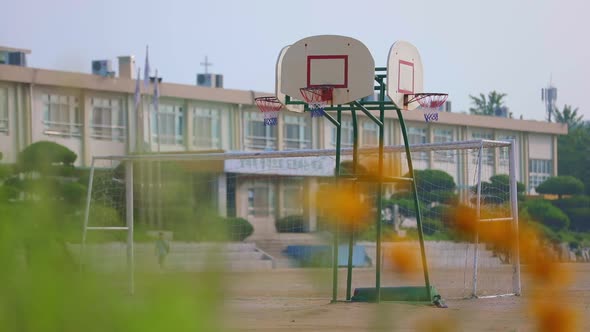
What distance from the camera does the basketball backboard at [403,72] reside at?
44.5 ft

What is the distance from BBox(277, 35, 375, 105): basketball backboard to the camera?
13453 mm

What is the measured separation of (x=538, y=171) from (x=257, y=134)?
70.8 ft

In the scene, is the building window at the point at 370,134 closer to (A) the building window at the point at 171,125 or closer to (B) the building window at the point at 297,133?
(B) the building window at the point at 297,133

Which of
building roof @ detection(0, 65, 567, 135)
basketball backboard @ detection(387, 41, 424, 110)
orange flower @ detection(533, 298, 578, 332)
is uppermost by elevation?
building roof @ detection(0, 65, 567, 135)

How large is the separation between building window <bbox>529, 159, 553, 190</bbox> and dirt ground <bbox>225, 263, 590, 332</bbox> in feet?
135

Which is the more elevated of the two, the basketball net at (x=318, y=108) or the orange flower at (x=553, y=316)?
the basketball net at (x=318, y=108)

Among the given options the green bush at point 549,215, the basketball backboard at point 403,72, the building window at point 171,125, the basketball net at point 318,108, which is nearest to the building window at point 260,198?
the building window at point 171,125

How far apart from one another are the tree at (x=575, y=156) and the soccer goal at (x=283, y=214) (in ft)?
79.6

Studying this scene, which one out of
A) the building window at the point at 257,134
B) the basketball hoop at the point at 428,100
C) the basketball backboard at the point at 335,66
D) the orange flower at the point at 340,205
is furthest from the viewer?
the building window at the point at 257,134

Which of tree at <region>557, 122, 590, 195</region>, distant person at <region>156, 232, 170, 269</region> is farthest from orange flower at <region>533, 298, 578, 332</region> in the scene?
tree at <region>557, 122, 590, 195</region>

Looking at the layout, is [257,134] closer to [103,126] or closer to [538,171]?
[538,171]

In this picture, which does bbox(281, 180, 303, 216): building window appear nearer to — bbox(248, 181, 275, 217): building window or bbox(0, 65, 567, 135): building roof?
bbox(0, 65, 567, 135): building roof

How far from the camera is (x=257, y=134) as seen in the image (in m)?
54.0

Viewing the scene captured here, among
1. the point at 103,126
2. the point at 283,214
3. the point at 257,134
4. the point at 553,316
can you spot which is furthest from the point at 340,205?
the point at 257,134
